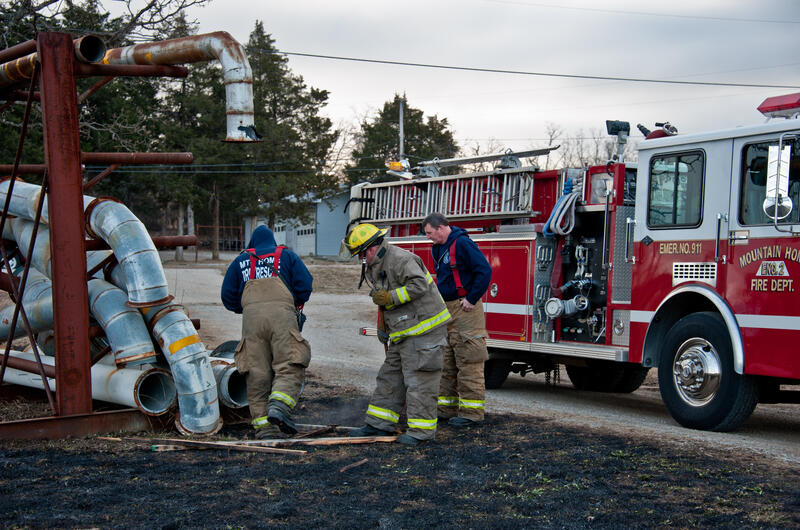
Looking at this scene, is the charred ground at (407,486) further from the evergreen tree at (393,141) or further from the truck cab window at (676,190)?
the evergreen tree at (393,141)

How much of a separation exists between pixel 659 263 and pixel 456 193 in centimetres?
331

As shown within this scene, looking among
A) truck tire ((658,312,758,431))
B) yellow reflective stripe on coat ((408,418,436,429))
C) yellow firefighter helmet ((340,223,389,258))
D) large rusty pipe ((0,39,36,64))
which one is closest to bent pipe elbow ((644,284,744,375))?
truck tire ((658,312,758,431))

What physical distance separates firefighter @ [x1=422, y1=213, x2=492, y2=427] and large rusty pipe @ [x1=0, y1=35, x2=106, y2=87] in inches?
124

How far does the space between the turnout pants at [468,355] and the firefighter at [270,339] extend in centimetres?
146

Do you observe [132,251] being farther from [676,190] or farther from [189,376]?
[676,190]

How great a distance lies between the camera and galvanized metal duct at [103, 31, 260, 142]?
6.96m

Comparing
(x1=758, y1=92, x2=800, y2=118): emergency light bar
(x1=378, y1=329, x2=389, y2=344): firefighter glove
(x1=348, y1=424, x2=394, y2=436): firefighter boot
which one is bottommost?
(x1=348, y1=424, x2=394, y2=436): firefighter boot

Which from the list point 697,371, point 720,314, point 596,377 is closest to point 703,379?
point 697,371

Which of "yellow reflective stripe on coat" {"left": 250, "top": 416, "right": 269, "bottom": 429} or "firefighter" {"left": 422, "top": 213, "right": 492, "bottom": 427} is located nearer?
"yellow reflective stripe on coat" {"left": 250, "top": 416, "right": 269, "bottom": 429}

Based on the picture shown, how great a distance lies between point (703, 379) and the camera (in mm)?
7043

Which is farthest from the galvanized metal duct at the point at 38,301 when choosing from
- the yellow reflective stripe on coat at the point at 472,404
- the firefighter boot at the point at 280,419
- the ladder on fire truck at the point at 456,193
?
the ladder on fire truck at the point at 456,193

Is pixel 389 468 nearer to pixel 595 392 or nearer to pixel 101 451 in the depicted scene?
pixel 101 451

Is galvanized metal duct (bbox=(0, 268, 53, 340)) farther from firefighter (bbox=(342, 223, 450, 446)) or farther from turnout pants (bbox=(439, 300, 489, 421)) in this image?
turnout pants (bbox=(439, 300, 489, 421))

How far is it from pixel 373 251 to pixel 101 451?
98.4 inches
